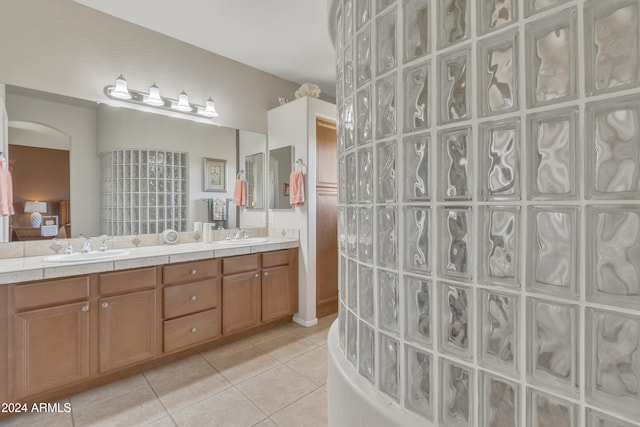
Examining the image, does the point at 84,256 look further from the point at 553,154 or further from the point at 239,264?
the point at 553,154

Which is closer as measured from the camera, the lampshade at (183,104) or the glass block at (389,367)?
the glass block at (389,367)

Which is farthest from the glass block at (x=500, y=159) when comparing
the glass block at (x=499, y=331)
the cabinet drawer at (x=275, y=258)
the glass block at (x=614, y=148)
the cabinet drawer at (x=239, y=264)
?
the cabinet drawer at (x=275, y=258)

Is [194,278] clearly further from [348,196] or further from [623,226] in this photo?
[623,226]

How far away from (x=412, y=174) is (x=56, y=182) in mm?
2655

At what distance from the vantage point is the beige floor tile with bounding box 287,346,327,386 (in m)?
2.13

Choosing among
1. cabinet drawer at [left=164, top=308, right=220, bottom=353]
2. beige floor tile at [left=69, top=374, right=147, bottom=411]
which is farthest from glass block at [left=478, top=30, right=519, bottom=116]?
beige floor tile at [left=69, top=374, right=147, bottom=411]

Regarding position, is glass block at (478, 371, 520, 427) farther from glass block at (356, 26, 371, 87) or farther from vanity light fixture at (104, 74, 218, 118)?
vanity light fixture at (104, 74, 218, 118)

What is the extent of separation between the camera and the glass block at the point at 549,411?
0.57 m

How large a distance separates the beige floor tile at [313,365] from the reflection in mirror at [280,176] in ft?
Result: 4.71

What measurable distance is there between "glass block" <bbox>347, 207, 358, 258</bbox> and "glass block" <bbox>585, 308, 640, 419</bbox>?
1.98 feet

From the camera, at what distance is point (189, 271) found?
7.63 feet

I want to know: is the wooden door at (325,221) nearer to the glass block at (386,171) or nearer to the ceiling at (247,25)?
the ceiling at (247,25)

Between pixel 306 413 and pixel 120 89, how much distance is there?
2.70m

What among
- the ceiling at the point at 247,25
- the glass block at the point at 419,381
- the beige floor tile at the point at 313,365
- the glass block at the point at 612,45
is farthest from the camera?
the ceiling at the point at 247,25
